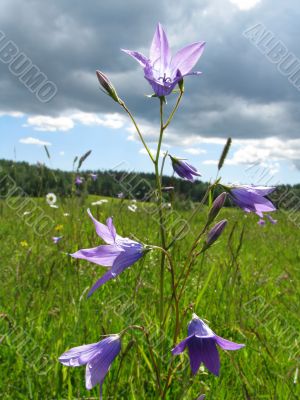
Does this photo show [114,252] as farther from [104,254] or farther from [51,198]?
[51,198]

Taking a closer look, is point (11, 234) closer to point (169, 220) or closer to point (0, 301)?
point (0, 301)

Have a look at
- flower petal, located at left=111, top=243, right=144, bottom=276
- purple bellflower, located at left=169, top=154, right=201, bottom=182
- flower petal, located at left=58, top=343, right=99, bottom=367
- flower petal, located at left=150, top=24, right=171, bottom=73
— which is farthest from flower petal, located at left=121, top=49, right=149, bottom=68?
flower petal, located at left=58, top=343, right=99, bottom=367

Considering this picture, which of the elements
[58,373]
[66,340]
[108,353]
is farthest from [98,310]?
[108,353]

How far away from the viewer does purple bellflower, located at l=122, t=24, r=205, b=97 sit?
1.57 metres

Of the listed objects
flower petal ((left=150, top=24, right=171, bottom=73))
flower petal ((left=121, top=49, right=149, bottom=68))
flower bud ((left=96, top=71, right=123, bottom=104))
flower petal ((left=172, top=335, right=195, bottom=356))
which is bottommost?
flower petal ((left=172, top=335, right=195, bottom=356))

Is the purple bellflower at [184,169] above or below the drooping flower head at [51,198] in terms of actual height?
above

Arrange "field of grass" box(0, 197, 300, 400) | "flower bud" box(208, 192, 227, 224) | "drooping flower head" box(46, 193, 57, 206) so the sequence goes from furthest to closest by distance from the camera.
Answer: "drooping flower head" box(46, 193, 57, 206), "field of grass" box(0, 197, 300, 400), "flower bud" box(208, 192, 227, 224)

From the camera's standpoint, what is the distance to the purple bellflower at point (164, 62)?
1.57 meters

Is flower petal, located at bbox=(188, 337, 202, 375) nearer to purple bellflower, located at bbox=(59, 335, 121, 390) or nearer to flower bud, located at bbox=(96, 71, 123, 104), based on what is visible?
purple bellflower, located at bbox=(59, 335, 121, 390)

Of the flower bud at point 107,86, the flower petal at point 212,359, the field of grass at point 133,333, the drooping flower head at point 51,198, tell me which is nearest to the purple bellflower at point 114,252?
the field of grass at point 133,333

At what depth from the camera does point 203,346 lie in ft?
4.76

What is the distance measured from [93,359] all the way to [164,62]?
3.66ft

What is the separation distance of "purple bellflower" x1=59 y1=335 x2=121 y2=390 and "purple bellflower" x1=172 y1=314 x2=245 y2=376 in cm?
28

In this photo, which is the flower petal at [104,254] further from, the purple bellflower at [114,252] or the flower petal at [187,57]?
the flower petal at [187,57]
